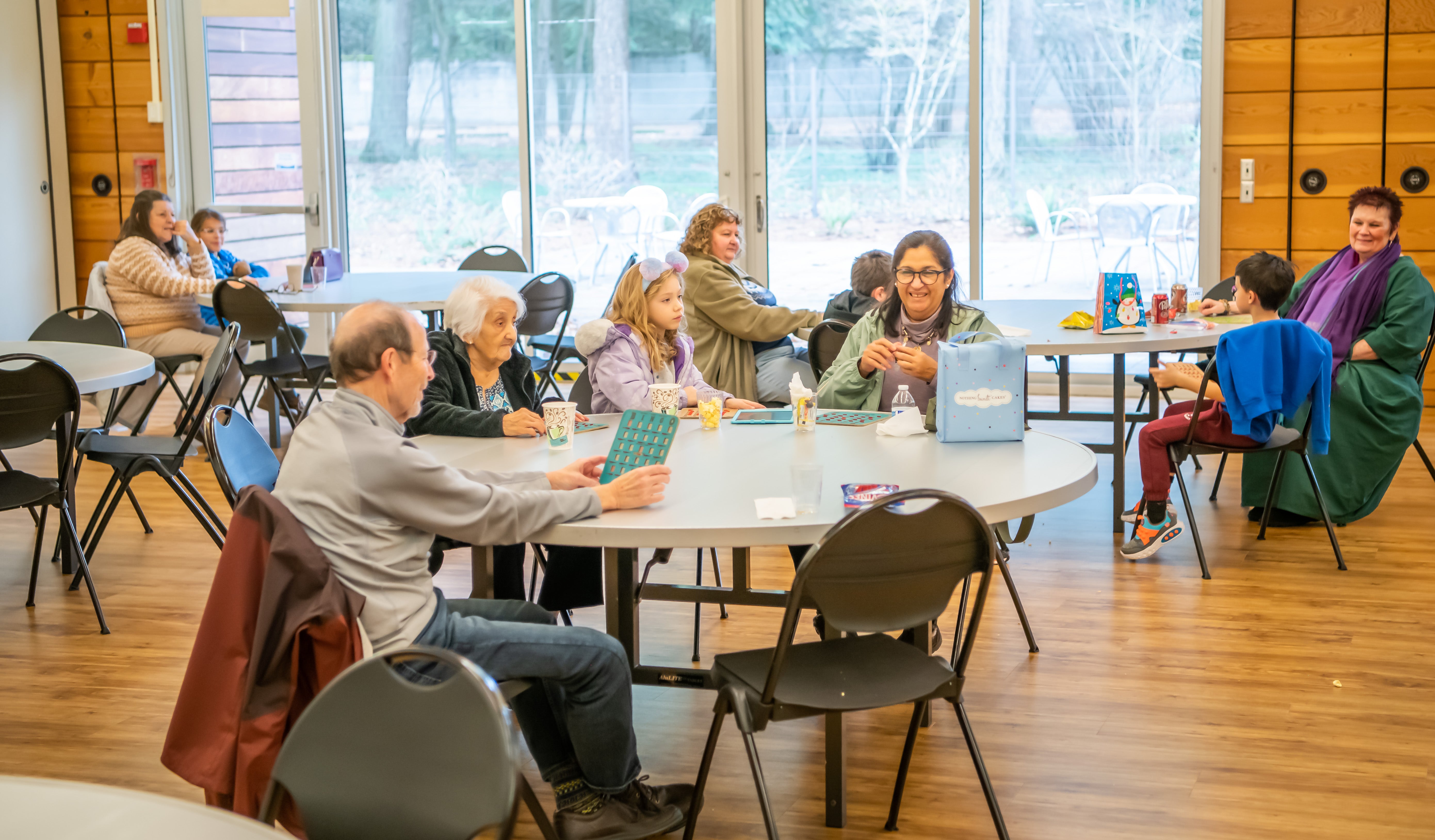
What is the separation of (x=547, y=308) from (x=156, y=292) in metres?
1.83

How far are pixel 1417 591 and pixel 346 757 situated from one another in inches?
141

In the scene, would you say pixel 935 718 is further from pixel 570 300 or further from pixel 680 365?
pixel 570 300

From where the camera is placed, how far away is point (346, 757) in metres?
1.49

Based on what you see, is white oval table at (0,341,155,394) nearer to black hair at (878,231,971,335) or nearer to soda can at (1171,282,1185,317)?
black hair at (878,231,971,335)

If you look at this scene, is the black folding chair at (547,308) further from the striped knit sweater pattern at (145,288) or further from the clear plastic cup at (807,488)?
the clear plastic cup at (807,488)

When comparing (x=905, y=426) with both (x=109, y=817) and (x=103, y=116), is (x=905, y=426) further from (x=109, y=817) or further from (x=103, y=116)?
(x=103, y=116)

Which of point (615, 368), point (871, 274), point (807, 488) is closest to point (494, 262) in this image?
point (871, 274)

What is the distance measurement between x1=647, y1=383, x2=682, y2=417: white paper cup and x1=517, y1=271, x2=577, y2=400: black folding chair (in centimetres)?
279

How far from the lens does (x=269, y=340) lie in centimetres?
591

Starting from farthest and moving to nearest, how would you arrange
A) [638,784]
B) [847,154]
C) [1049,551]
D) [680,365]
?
[847,154], [1049,551], [680,365], [638,784]

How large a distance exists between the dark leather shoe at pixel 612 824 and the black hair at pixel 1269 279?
11.1ft

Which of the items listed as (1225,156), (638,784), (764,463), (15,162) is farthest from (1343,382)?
(15,162)

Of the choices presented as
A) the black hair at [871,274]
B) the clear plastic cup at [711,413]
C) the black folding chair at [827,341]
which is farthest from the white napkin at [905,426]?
the black hair at [871,274]

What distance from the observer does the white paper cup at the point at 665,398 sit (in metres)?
3.17
